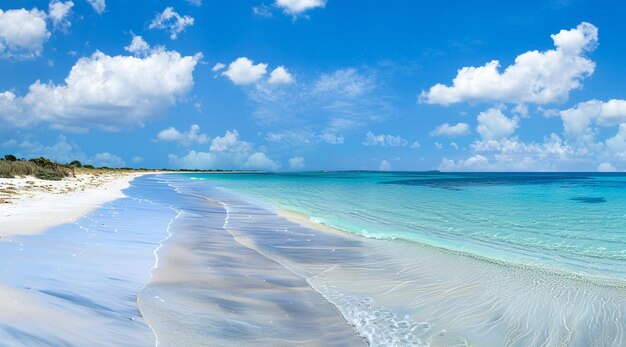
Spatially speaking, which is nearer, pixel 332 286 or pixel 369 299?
pixel 369 299

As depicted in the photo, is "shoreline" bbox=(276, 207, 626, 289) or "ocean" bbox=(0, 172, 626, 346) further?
"shoreline" bbox=(276, 207, 626, 289)

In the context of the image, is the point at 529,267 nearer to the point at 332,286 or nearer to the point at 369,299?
the point at 369,299

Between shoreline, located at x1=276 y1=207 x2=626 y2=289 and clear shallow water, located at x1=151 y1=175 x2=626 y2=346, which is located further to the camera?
shoreline, located at x1=276 y1=207 x2=626 y2=289

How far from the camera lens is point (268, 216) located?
23.0 metres

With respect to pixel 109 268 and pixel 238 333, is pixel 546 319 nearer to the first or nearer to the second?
pixel 238 333

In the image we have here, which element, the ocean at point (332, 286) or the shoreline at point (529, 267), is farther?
the shoreline at point (529, 267)

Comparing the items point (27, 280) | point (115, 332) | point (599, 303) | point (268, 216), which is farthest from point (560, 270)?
point (268, 216)

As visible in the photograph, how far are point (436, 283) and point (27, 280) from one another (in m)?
8.16

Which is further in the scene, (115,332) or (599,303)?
(599,303)

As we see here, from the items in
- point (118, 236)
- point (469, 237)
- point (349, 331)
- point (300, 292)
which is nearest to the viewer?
point (349, 331)

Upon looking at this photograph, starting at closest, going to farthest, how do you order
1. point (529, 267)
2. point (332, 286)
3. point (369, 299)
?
1. point (369, 299)
2. point (332, 286)
3. point (529, 267)

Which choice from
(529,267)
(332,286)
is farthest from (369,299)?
(529,267)

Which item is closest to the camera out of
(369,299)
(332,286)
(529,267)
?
(369,299)

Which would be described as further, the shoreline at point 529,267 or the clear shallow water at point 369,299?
the shoreline at point 529,267
